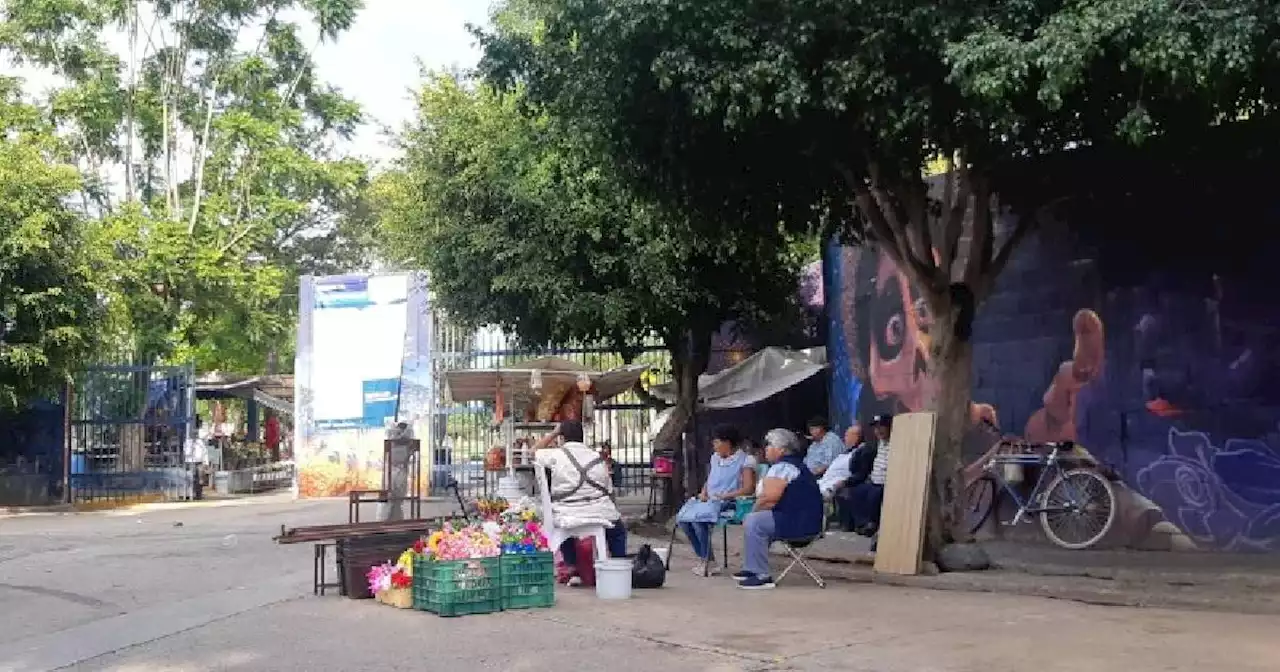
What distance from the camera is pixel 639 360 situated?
22000mm

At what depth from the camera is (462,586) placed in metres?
8.79

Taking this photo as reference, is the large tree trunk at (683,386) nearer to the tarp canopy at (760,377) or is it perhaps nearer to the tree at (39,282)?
the tarp canopy at (760,377)

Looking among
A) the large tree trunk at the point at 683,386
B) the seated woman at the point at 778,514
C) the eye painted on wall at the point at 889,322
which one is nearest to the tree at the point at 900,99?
the seated woman at the point at 778,514

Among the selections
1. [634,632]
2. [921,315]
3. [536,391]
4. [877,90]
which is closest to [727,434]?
[634,632]

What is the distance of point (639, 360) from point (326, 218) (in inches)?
930

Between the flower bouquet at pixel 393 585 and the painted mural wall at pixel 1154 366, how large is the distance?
21.3ft

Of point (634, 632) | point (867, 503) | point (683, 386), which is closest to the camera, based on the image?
point (634, 632)

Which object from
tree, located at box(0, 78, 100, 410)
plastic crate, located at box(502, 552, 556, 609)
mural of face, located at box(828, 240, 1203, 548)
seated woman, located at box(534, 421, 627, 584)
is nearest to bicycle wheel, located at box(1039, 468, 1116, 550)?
mural of face, located at box(828, 240, 1203, 548)

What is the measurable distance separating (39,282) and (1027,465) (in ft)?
59.1

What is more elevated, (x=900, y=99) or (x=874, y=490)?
(x=900, y=99)

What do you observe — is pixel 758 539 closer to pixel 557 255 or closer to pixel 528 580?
pixel 528 580

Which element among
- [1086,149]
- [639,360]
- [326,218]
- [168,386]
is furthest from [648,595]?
[326,218]

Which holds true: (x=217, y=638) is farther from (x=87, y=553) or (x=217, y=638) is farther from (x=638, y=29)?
(x=87, y=553)

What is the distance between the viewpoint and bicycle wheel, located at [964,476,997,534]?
1291 centimetres
